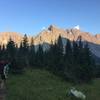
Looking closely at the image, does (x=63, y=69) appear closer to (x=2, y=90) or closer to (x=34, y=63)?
(x=34, y=63)

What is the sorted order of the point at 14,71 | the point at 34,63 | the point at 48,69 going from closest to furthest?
the point at 14,71 < the point at 48,69 < the point at 34,63

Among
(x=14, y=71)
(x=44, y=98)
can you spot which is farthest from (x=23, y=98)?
(x=14, y=71)

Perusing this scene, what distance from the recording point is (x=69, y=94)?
131 feet

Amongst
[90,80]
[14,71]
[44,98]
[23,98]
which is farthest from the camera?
[90,80]

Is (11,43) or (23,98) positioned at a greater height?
(11,43)

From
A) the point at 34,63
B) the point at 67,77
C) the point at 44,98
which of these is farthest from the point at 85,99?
the point at 34,63

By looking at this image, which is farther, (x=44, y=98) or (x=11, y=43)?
(x=11, y=43)

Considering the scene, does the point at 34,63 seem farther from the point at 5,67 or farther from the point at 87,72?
the point at 5,67

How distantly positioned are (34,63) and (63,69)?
1078 inches

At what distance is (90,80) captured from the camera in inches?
3307

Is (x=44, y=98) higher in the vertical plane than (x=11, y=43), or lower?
lower

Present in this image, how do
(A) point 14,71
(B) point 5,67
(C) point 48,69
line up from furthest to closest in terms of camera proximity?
(C) point 48,69, (A) point 14,71, (B) point 5,67

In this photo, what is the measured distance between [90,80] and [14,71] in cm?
2137

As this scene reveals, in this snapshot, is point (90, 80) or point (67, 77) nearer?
point (67, 77)
